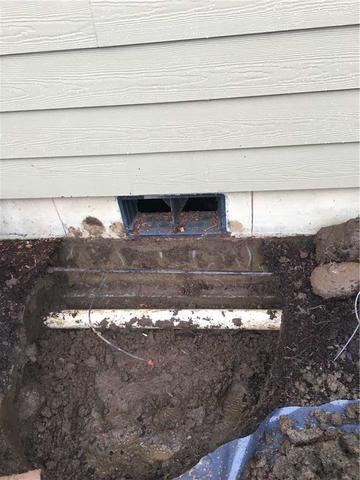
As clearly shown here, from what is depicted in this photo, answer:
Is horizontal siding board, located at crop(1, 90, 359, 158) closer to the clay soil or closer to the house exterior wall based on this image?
the house exterior wall

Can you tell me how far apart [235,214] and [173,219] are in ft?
1.33

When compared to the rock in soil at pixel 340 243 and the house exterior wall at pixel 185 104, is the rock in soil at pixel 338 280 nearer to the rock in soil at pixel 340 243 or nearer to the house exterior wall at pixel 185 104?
the rock in soil at pixel 340 243

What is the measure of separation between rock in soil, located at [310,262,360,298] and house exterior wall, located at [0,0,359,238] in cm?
37

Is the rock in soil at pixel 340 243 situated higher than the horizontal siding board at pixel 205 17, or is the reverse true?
the horizontal siding board at pixel 205 17

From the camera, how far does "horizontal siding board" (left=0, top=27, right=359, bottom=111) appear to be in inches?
80.4

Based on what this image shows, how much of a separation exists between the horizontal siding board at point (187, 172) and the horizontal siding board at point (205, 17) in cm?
62

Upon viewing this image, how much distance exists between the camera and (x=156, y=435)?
2.43 meters

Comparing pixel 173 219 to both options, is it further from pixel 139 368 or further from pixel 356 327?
pixel 356 327

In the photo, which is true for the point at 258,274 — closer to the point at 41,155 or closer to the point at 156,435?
the point at 156,435

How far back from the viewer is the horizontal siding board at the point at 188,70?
2.04m

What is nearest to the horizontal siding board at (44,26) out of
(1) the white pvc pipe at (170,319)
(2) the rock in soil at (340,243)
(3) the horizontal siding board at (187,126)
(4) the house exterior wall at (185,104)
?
(4) the house exterior wall at (185,104)

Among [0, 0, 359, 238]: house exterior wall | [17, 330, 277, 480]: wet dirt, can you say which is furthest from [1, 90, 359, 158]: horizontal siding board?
[17, 330, 277, 480]: wet dirt

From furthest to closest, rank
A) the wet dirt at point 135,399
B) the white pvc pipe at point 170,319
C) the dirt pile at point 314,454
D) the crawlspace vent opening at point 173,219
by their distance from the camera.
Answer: the crawlspace vent opening at point 173,219, the white pvc pipe at point 170,319, the wet dirt at point 135,399, the dirt pile at point 314,454

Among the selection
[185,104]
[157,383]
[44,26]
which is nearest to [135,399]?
[157,383]
